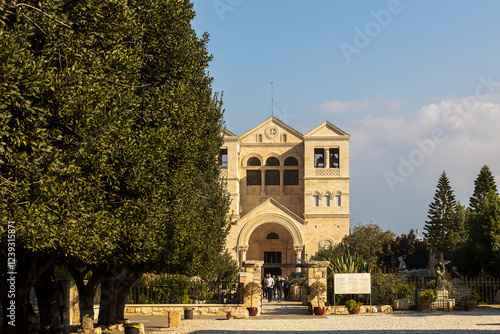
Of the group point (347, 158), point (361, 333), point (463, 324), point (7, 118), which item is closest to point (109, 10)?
point (7, 118)

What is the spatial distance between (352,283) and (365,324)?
13.9 feet

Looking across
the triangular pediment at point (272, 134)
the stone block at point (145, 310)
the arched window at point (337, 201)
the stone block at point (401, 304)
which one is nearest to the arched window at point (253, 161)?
the triangular pediment at point (272, 134)

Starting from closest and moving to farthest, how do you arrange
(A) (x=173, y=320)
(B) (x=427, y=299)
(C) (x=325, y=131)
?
(A) (x=173, y=320) → (B) (x=427, y=299) → (C) (x=325, y=131)

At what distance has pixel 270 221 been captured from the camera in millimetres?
46938

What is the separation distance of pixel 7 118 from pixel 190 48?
249 inches

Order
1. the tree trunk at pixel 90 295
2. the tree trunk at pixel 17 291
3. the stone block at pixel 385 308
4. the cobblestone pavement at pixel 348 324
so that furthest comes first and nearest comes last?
1. the stone block at pixel 385 308
2. the cobblestone pavement at pixel 348 324
3. the tree trunk at pixel 90 295
4. the tree trunk at pixel 17 291

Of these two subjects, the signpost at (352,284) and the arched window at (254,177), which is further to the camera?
the arched window at (254,177)

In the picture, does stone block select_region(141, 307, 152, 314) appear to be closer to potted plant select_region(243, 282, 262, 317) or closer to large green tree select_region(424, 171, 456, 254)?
potted plant select_region(243, 282, 262, 317)

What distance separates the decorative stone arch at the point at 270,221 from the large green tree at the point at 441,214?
43.9 ft

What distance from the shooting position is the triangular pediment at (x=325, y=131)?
5069cm

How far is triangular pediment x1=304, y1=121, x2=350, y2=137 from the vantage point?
50.7 m

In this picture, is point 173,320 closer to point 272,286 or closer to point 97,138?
point 97,138

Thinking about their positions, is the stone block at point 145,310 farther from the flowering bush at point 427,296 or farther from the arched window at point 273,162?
the arched window at point 273,162

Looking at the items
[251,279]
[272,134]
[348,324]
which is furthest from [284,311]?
[272,134]
